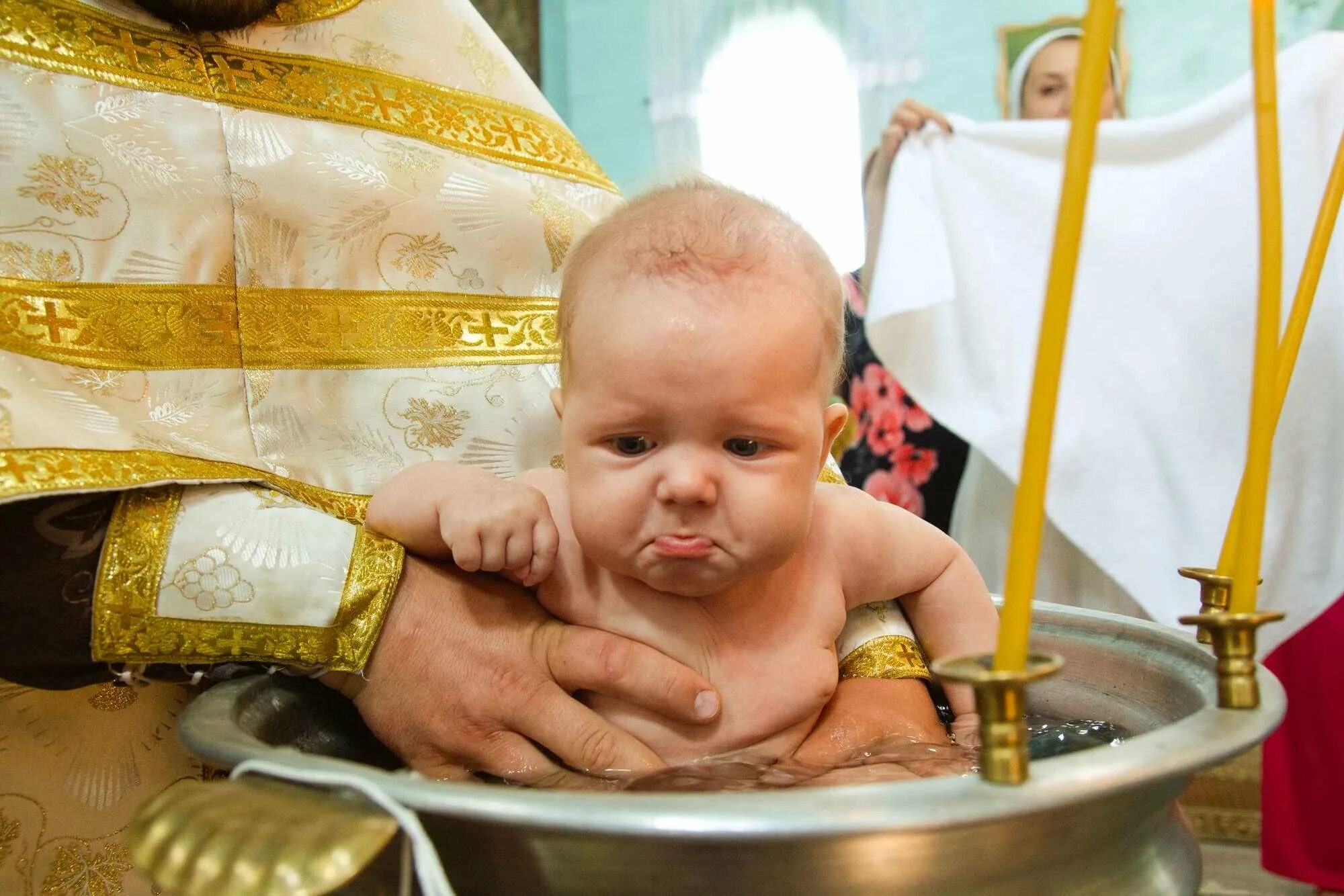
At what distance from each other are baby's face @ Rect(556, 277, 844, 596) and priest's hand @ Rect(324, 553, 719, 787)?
0.21 feet

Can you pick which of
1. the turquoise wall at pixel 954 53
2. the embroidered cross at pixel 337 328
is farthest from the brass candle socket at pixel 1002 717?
the turquoise wall at pixel 954 53

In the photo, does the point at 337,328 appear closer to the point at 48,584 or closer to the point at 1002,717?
the point at 48,584

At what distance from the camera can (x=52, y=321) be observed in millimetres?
610

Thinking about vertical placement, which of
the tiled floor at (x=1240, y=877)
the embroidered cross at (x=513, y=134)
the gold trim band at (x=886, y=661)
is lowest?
the tiled floor at (x=1240, y=877)

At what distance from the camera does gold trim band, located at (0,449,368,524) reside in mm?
512

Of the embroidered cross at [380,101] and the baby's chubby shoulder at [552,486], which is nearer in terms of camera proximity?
the baby's chubby shoulder at [552,486]

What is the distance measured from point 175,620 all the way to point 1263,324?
22.9 inches

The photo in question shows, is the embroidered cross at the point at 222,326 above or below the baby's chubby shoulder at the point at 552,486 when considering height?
above

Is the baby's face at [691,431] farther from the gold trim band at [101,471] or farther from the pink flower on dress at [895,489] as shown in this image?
the pink flower on dress at [895,489]

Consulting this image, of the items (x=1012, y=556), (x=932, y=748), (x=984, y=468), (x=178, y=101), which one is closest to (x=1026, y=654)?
(x=1012, y=556)

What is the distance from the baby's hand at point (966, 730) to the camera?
2.21 ft

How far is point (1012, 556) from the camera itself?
36 centimetres

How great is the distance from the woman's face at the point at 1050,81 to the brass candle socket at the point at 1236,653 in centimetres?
217

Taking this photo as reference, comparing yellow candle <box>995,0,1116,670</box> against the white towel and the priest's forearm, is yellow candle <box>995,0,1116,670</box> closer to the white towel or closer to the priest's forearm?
the priest's forearm
